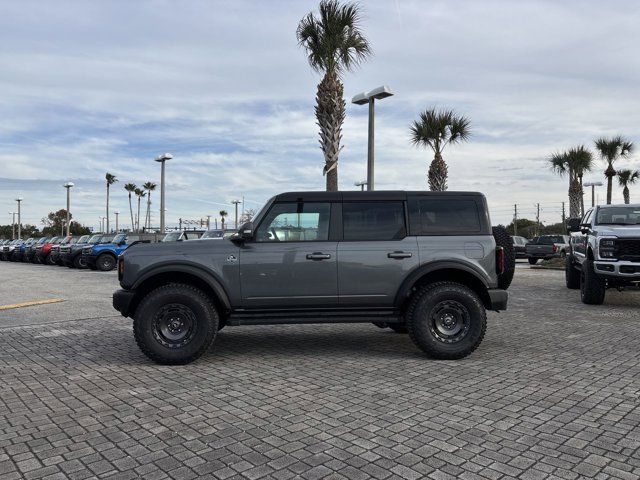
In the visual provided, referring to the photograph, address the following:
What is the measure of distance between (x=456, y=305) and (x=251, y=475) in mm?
3618

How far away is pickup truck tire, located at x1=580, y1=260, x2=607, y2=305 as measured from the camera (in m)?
11.0

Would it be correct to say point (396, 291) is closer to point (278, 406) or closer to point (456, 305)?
point (456, 305)

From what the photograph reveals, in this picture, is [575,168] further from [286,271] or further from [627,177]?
[286,271]

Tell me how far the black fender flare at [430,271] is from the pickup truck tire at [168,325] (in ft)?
6.90

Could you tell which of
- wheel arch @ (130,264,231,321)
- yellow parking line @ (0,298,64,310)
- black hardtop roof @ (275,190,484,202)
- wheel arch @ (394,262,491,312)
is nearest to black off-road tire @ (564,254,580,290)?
wheel arch @ (394,262,491,312)

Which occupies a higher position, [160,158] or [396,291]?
[160,158]

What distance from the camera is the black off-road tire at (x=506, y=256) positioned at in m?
6.59

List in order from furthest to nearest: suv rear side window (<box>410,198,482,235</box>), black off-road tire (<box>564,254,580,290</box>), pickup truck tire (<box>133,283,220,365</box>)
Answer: black off-road tire (<box>564,254,580,290</box>) < suv rear side window (<box>410,198,482,235</box>) < pickup truck tire (<box>133,283,220,365</box>)

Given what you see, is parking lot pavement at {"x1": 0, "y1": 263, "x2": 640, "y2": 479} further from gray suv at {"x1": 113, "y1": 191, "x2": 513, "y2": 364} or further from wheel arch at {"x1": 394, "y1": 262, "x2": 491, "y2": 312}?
wheel arch at {"x1": 394, "y1": 262, "x2": 491, "y2": 312}

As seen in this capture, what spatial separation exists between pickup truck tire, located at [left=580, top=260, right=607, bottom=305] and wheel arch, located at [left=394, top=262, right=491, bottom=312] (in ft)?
18.4

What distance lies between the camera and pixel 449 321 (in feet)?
20.8

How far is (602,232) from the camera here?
10648mm

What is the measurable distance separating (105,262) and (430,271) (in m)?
20.4

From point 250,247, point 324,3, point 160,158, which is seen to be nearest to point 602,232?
point 250,247
